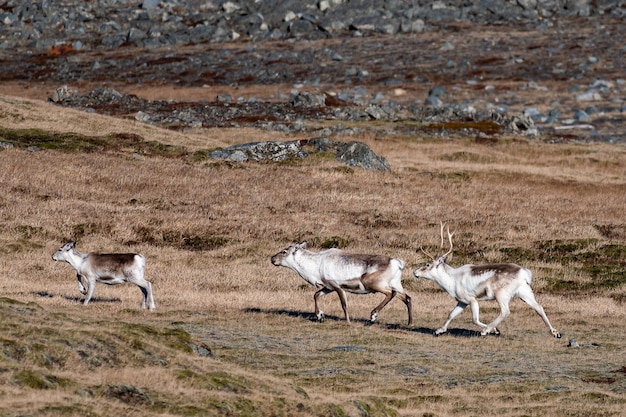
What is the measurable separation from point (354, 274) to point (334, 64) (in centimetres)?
9525

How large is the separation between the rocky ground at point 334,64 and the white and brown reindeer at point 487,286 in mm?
46848

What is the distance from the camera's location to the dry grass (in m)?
15.8

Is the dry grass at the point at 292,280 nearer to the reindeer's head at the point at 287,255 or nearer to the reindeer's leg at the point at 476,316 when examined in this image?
the reindeer's leg at the point at 476,316

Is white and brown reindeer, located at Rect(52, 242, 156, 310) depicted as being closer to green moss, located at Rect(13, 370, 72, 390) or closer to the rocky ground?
green moss, located at Rect(13, 370, 72, 390)

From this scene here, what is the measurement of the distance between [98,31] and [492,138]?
303 ft

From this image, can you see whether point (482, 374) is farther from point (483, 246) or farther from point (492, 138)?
point (492, 138)

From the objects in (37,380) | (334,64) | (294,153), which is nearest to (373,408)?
(37,380)

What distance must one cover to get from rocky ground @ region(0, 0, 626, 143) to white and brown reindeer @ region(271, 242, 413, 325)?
4569 cm

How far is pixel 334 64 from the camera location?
11781cm

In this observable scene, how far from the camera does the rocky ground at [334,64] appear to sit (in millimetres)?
81625

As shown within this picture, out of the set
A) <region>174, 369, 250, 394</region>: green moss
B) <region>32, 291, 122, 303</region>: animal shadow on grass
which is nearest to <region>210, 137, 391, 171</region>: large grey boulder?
<region>32, 291, 122, 303</region>: animal shadow on grass

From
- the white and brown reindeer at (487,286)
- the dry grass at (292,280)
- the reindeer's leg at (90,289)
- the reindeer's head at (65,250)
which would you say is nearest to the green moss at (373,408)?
the dry grass at (292,280)

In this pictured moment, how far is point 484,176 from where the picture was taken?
55.6 meters

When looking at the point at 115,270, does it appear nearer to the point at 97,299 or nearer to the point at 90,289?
the point at 90,289
